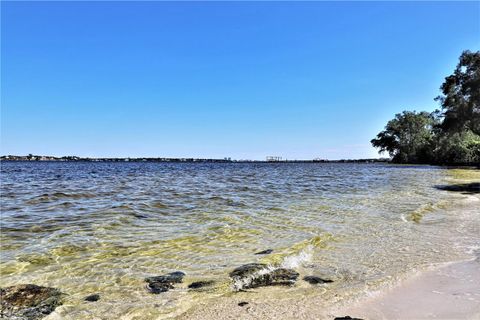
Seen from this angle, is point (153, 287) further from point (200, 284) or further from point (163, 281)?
point (200, 284)

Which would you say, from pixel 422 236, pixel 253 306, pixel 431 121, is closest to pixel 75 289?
pixel 253 306

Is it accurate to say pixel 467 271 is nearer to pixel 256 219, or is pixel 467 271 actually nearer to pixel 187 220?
pixel 256 219

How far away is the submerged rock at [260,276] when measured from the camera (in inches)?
206

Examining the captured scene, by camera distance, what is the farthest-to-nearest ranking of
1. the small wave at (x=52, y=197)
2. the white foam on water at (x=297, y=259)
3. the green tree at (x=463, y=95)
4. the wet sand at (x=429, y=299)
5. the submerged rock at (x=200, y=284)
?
the green tree at (x=463, y=95) < the small wave at (x=52, y=197) < the white foam on water at (x=297, y=259) < the submerged rock at (x=200, y=284) < the wet sand at (x=429, y=299)

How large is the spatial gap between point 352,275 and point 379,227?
4.52 metres

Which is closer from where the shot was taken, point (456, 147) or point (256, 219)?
point (256, 219)

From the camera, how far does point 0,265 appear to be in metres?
6.09

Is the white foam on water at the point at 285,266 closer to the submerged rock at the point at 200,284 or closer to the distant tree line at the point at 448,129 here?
the submerged rock at the point at 200,284

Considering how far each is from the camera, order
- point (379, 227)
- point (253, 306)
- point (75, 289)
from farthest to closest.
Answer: point (379, 227) → point (75, 289) → point (253, 306)

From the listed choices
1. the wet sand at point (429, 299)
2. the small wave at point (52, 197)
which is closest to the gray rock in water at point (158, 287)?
the wet sand at point (429, 299)

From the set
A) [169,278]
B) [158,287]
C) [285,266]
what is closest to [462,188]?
[285,266]

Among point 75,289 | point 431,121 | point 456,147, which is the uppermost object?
point 431,121

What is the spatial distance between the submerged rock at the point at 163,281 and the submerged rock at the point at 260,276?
0.87 m

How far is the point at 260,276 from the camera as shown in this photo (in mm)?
5492
